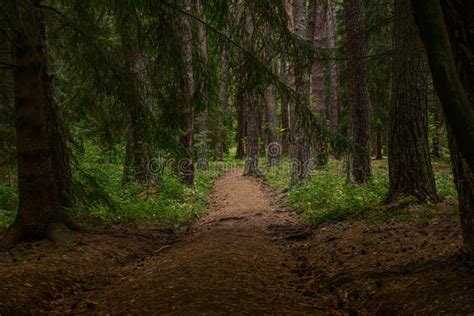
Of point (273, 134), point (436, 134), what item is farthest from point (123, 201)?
point (436, 134)

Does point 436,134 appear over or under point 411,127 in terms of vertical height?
over

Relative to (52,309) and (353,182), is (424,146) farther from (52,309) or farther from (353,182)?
(52,309)

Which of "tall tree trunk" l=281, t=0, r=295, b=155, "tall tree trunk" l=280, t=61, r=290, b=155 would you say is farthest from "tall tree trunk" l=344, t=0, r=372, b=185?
"tall tree trunk" l=280, t=61, r=290, b=155

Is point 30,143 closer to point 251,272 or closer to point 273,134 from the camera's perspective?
point 251,272

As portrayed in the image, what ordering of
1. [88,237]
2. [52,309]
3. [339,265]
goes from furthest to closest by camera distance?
[88,237] → [339,265] → [52,309]

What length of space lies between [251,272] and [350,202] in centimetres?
511

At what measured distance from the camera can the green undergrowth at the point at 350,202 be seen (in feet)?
26.5

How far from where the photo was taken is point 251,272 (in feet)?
18.5

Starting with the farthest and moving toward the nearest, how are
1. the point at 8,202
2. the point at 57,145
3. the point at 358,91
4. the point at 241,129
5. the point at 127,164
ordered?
A: the point at 241,129
the point at 127,164
the point at 358,91
the point at 8,202
the point at 57,145

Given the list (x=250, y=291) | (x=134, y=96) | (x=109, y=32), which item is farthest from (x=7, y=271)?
(x=109, y=32)

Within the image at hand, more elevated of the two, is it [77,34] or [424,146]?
[77,34]

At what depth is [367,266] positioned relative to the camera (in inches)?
212

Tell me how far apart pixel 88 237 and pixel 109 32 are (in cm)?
449

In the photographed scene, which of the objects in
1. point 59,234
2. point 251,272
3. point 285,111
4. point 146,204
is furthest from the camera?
point 285,111
